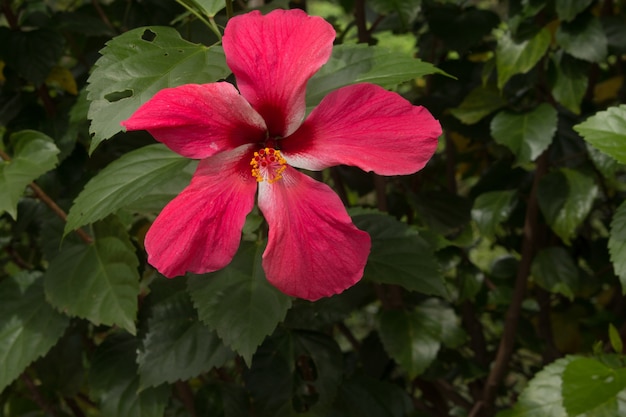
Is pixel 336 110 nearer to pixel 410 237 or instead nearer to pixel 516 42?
pixel 410 237

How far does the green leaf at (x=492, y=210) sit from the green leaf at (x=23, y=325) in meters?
0.69

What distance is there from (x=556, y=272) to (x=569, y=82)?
13.3 inches

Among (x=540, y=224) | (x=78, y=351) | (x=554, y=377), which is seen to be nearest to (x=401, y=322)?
(x=554, y=377)

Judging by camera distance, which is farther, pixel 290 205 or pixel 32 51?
pixel 32 51

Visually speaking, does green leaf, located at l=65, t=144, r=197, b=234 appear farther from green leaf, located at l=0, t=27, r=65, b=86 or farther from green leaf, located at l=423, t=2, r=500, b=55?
green leaf, located at l=423, t=2, r=500, b=55

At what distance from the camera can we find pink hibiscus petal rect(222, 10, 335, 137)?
68cm

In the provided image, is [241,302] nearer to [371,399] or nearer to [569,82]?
[371,399]

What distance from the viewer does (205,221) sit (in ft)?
2.29

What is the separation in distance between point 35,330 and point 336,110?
64 centimetres

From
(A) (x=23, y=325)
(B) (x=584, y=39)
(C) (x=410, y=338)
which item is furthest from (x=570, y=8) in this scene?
(A) (x=23, y=325)

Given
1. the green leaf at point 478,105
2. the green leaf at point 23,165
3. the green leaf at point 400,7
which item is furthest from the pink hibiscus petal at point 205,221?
the green leaf at point 478,105

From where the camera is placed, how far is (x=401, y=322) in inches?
50.0

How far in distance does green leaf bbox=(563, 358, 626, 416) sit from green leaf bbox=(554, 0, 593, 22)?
0.54m

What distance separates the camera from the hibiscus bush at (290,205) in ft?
2.29
